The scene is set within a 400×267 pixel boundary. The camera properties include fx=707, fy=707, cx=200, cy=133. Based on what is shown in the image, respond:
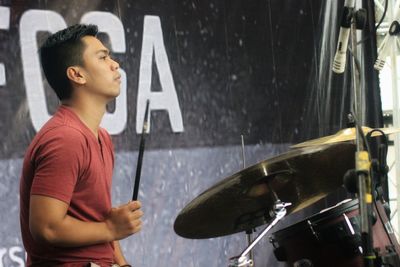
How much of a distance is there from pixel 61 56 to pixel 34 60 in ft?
3.55

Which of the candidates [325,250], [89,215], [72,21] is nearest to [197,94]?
[72,21]

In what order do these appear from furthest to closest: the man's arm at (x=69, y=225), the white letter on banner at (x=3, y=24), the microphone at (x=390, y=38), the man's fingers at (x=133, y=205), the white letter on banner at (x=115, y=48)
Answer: the microphone at (x=390, y=38) → the white letter on banner at (x=115, y=48) → the white letter on banner at (x=3, y=24) → the man's fingers at (x=133, y=205) → the man's arm at (x=69, y=225)

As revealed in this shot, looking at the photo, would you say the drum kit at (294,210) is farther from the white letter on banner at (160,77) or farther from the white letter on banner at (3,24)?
the white letter on banner at (3,24)

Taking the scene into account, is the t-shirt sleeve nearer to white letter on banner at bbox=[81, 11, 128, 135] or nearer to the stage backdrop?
the stage backdrop

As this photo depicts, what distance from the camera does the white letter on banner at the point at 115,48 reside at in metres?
3.47

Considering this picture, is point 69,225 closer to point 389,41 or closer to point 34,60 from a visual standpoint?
point 34,60

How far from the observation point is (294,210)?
259 centimetres

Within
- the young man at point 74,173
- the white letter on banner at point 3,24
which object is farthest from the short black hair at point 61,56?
the white letter on banner at point 3,24

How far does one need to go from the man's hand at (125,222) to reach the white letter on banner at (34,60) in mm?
1354

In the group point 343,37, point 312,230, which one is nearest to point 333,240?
point 312,230

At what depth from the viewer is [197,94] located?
12.4ft

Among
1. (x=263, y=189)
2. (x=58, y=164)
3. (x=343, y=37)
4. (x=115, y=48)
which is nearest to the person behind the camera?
(x=58, y=164)

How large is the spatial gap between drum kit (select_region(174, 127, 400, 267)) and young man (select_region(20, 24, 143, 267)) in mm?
315

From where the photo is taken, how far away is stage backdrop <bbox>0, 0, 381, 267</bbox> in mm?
3211
